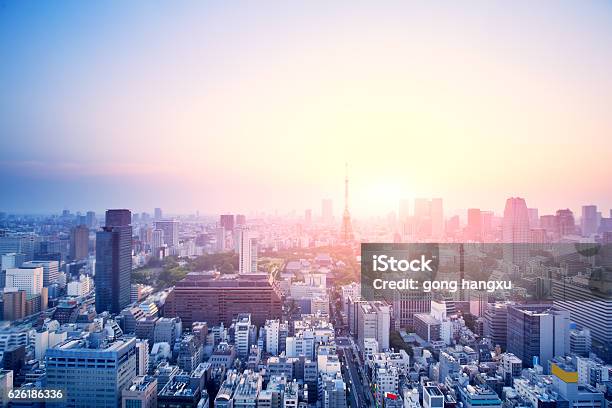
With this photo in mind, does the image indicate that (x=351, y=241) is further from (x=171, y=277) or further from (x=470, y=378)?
(x=470, y=378)

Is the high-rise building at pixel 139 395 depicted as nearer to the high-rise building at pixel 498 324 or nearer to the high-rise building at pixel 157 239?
A: the high-rise building at pixel 498 324

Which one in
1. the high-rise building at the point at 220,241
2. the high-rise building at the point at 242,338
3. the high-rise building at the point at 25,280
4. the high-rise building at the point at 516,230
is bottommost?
the high-rise building at the point at 242,338

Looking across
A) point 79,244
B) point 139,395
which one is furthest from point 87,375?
point 79,244

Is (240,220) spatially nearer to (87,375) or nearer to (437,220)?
(437,220)

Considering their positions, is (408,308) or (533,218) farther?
(408,308)

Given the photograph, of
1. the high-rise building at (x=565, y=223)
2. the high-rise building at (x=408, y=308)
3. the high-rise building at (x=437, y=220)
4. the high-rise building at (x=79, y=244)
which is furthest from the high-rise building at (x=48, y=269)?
the high-rise building at (x=565, y=223)

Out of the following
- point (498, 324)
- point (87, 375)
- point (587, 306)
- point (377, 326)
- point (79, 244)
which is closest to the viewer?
point (87, 375)

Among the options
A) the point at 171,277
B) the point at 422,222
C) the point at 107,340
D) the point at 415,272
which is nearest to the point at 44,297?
the point at 171,277
